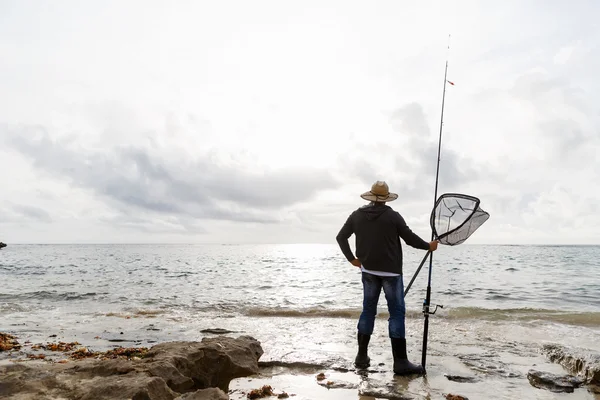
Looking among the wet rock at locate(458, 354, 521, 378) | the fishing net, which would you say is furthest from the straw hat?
the wet rock at locate(458, 354, 521, 378)

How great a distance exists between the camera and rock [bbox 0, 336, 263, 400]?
3.38 meters

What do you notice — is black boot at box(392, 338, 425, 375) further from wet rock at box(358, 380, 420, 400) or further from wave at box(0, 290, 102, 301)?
wave at box(0, 290, 102, 301)

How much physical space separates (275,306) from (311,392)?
8.60 m

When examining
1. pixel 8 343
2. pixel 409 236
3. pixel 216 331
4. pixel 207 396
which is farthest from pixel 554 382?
pixel 8 343

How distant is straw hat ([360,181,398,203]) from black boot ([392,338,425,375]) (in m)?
1.88

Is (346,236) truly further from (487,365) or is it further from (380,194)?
(487,365)

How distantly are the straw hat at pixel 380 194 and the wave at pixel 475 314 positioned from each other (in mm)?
6192

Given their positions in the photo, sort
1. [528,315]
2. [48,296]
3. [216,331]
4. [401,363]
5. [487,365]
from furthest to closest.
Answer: [48,296] < [528,315] < [216,331] < [487,365] < [401,363]

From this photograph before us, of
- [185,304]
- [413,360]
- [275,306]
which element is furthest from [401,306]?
[185,304]

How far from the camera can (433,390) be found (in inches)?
181

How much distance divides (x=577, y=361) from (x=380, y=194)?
11.4 ft

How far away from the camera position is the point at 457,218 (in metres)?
5.45

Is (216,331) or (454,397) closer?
(454,397)

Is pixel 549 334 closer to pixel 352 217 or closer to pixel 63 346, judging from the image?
pixel 352 217
